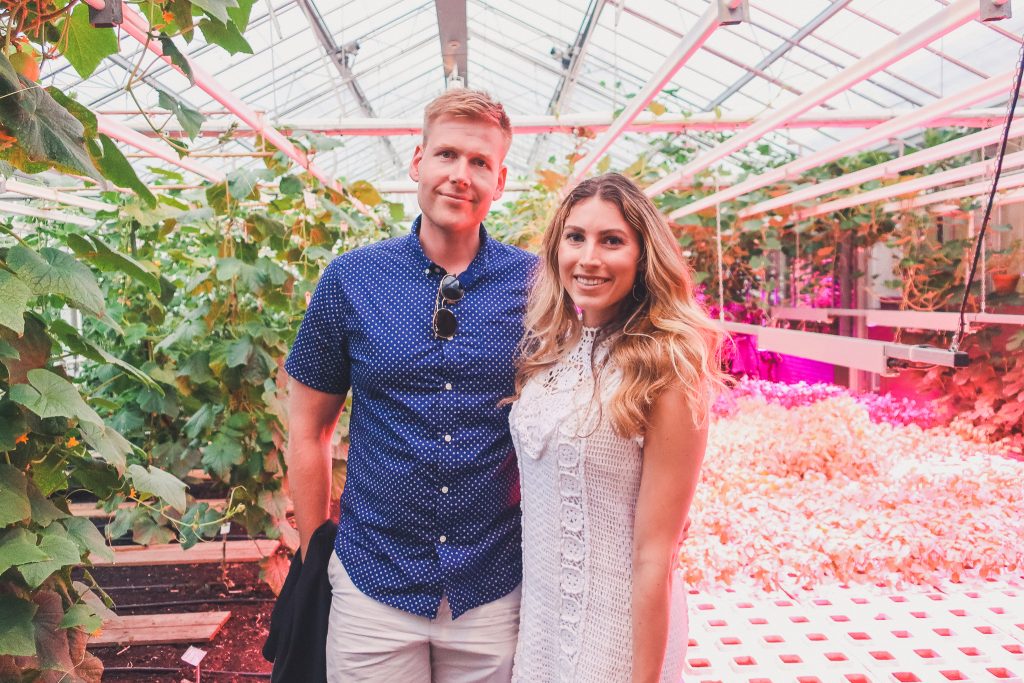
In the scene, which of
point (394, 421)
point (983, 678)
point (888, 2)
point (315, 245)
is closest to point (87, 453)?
point (394, 421)

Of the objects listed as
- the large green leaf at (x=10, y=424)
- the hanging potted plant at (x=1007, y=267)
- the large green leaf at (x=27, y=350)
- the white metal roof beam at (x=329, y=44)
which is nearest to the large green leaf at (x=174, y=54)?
the large green leaf at (x=27, y=350)

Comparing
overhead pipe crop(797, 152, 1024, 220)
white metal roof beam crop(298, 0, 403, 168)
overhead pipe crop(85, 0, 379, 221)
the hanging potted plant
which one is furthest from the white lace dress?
white metal roof beam crop(298, 0, 403, 168)

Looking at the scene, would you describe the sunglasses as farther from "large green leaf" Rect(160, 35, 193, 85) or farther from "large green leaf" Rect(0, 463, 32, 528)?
"large green leaf" Rect(0, 463, 32, 528)

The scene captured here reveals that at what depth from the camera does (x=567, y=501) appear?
133cm

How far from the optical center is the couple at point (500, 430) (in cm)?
127

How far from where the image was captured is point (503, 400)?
1479 mm

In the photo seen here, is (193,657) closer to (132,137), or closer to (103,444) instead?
(103,444)

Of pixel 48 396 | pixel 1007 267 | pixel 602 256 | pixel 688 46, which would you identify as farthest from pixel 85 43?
pixel 1007 267

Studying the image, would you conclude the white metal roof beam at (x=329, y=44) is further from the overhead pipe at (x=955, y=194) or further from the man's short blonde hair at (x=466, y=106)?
the man's short blonde hair at (x=466, y=106)

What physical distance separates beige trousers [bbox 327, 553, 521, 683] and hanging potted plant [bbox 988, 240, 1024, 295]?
303 centimetres

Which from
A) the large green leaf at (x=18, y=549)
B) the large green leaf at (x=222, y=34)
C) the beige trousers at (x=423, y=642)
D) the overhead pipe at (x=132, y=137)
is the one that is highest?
the overhead pipe at (x=132, y=137)

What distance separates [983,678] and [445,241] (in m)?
2.26

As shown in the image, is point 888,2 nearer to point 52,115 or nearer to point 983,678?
point 983,678

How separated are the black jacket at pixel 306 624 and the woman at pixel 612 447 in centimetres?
42
